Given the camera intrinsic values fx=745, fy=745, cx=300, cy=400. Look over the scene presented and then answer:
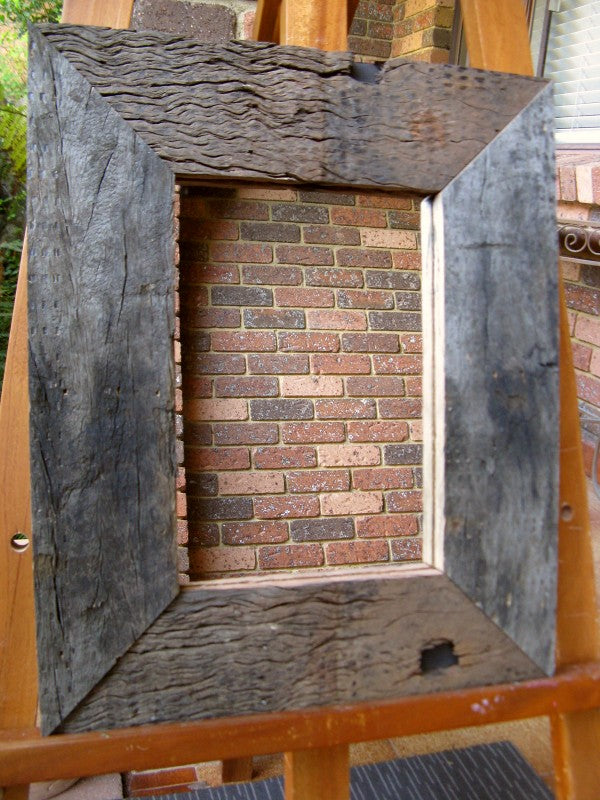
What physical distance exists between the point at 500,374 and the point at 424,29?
7.20ft

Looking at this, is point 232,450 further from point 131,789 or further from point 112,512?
point 112,512

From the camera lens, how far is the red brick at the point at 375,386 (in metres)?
2.41

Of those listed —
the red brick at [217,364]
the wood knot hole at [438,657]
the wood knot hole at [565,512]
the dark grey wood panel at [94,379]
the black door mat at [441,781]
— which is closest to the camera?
the dark grey wood panel at [94,379]

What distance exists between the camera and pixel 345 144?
33.8 inches

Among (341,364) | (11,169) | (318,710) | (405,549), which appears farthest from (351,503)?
(11,169)

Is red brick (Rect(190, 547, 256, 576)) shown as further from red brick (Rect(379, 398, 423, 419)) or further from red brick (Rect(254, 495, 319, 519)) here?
red brick (Rect(379, 398, 423, 419))

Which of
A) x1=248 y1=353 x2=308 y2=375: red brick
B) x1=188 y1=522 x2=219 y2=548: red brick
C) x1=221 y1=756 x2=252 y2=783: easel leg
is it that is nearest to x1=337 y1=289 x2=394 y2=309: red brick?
x1=248 y1=353 x2=308 y2=375: red brick

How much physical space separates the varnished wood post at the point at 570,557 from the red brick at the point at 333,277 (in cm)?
136

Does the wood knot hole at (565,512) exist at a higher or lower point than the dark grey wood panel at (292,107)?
lower

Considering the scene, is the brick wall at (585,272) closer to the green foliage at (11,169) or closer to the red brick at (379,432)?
the red brick at (379,432)

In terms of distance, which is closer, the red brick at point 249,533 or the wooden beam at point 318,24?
the wooden beam at point 318,24

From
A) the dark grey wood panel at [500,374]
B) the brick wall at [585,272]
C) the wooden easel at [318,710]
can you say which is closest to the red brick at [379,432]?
the brick wall at [585,272]

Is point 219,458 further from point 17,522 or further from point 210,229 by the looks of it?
point 17,522

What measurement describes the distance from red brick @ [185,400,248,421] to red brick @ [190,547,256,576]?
0.40 metres
